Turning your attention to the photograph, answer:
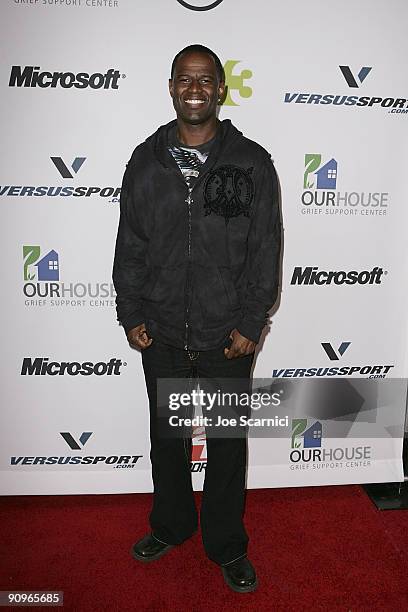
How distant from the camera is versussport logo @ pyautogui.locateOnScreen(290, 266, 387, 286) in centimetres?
252

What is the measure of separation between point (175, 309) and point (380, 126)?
1.30 metres

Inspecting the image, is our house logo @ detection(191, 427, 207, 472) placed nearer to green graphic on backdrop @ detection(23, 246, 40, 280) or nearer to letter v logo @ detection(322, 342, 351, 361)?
letter v logo @ detection(322, 342, 351, 361)

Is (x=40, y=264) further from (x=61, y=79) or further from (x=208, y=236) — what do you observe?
(x=208, y=236)

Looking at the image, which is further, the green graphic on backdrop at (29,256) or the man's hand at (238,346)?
the green graphic on backdrop at (29,256)

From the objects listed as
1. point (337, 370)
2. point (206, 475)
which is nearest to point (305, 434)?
point (337, 370)

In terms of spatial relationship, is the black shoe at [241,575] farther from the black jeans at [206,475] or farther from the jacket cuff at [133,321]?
the jacket cuff at [133,321]

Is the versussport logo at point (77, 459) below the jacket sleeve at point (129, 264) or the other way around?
below

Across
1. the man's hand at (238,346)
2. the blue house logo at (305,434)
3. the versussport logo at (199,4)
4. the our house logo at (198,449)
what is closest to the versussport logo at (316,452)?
the blue house logo at (305,434)

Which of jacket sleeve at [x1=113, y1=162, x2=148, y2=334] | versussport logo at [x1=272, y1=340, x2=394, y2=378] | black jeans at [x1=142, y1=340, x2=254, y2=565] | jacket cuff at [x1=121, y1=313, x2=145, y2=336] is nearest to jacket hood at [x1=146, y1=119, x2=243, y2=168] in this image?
jacket sleeve at [x1=113, y1=162, x2=148, y2=334]

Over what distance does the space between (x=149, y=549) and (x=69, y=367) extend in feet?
2.87

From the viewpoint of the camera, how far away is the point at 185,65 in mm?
1788

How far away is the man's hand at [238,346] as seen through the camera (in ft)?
6.21

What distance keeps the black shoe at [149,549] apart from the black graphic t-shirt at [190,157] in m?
1.46

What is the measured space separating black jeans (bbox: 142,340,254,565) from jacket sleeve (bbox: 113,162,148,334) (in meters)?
0.15
